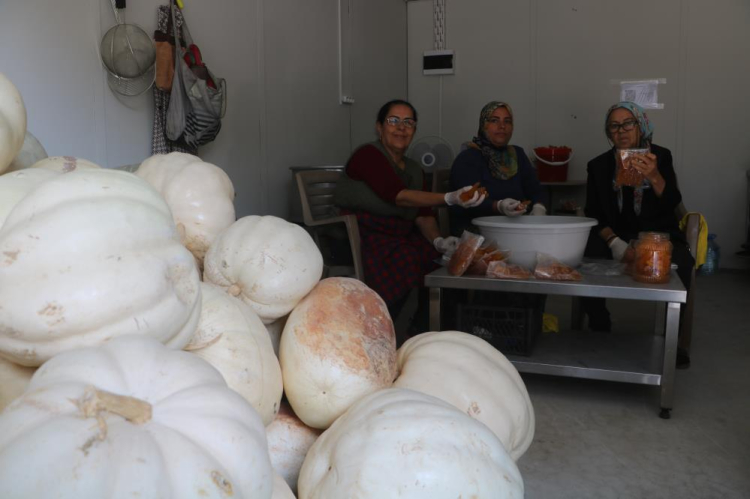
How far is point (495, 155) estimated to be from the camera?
3613mm

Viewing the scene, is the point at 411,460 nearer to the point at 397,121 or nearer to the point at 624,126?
the point at 397,121

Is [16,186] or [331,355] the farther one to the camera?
[331,355]

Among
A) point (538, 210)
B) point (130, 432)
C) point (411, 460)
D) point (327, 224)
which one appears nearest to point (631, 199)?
point (538, 210)

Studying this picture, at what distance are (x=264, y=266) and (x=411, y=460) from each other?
0.49m

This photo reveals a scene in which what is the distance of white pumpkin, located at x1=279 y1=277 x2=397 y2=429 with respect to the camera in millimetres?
1104

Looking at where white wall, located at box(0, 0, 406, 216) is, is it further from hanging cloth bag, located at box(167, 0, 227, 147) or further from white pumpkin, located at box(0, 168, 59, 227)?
white pumpkin, located at box(0, 168, 59, 227)

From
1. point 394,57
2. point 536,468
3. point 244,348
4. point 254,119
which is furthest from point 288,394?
point 394,57

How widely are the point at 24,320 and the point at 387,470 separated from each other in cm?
52

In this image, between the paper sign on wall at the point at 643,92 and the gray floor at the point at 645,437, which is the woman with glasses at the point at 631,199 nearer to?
the gray floor at the point at 645,437

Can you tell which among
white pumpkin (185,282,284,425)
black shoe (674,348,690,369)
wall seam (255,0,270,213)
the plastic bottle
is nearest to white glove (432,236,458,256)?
black shoe (674,348,690,369)

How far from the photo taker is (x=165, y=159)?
1388 mm

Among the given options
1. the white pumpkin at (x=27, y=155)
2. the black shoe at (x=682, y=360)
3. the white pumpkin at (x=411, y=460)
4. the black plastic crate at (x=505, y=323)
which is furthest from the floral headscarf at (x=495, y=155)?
the white pumpkin at (x=411, y=460)

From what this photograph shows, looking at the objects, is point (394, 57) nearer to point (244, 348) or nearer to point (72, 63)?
point (72, 63)

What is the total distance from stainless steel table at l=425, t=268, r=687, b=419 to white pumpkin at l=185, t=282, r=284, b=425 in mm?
1573
